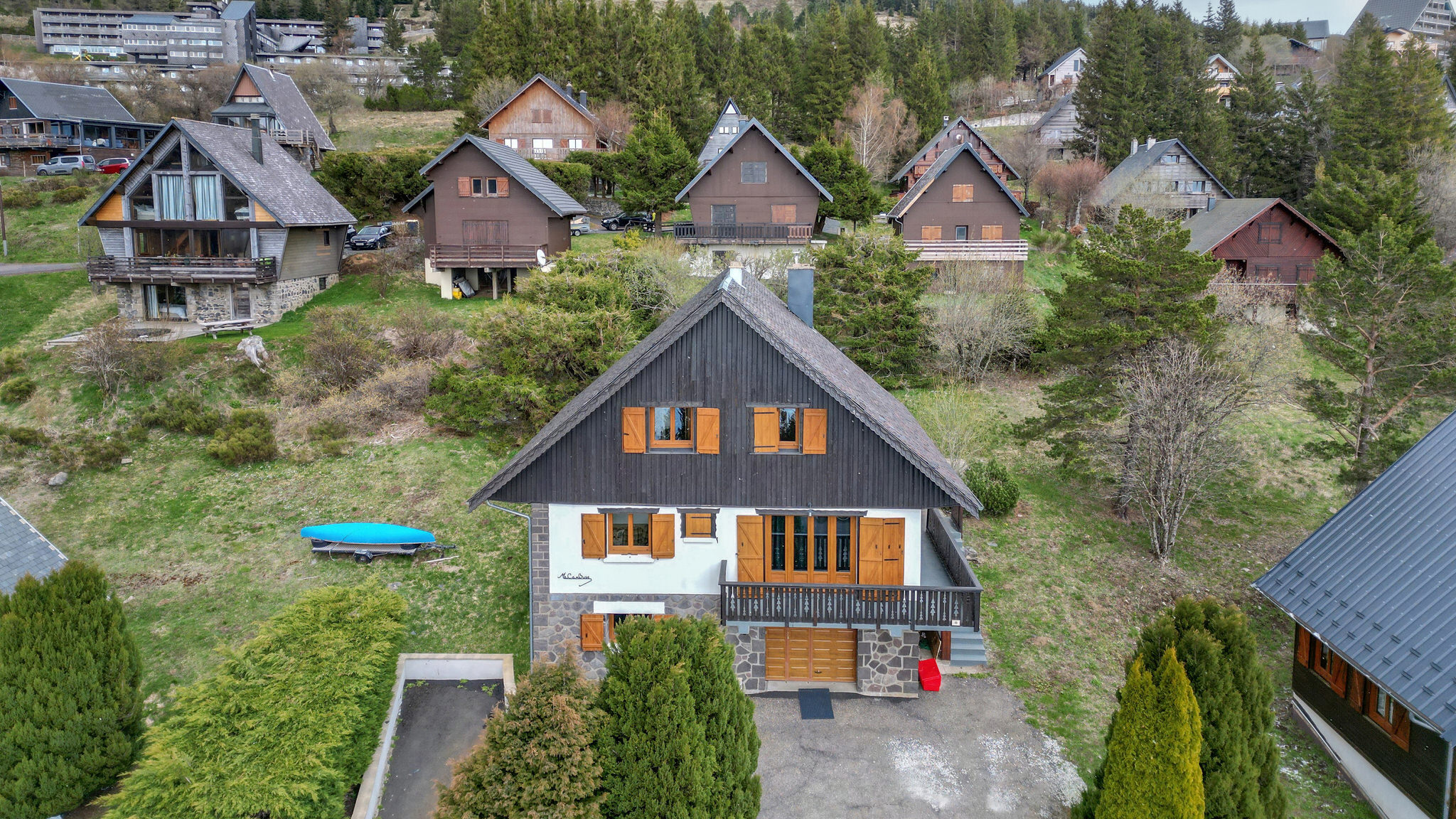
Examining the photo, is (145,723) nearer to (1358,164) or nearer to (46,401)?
(46,401)

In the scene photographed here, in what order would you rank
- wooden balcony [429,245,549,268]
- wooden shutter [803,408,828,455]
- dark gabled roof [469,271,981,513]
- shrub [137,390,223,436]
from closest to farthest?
dark gabled roof [469,271,981,513] < wooden shutter [803,408,828,455] < shrub [137,390,223,436] < wooden balcony [429,245,549,268]

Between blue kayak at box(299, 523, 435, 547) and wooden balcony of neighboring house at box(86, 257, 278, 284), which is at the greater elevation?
wooden balcony of neighboring house at box(86, 257, 278, 284)

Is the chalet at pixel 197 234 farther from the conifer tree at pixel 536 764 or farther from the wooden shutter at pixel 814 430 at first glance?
the conifer tree at pixel 536 764

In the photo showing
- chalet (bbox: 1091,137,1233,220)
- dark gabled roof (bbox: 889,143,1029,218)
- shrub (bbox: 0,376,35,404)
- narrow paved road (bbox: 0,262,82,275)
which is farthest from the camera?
chalet (bbox: 1091,137,1233,220)

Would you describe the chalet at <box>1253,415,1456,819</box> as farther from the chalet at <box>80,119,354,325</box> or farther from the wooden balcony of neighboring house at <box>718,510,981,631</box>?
the chalet at <box>80,119,354,325</box>

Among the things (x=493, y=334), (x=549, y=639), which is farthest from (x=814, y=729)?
(x=493, y=334)

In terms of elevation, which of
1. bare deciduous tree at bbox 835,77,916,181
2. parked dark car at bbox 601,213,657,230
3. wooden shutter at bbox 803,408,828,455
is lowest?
wooden shutter at bbox 803,408,828,455

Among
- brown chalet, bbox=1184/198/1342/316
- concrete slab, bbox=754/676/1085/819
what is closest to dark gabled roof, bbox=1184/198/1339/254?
brown chalet, bbox=1184/198/1342/316

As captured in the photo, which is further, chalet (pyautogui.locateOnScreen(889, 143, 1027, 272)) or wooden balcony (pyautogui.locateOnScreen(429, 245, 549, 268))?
chalet (pyautogui.locateOnScreen(889, 143, 1027, 272))
